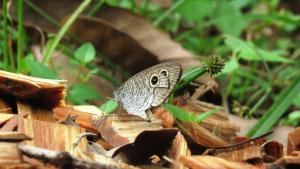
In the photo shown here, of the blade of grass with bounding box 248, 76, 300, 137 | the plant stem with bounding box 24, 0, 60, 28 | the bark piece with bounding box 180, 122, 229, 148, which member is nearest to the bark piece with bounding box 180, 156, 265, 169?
the bark piece with bounding box 180, 122, 229, 148

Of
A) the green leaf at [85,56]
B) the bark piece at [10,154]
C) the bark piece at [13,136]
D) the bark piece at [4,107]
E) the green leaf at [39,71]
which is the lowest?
the bark piece at [10,154]

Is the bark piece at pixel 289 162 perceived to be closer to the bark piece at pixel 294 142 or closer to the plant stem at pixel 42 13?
the bark piece at pixel 294 142

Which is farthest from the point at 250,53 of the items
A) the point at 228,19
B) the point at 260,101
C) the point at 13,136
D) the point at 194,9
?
the point at 13,136

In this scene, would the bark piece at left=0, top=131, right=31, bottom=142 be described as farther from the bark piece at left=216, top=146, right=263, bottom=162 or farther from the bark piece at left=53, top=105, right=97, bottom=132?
the bark piece at left=216, top=146, right=263, bottom=162

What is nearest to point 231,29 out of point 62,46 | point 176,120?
point 62,46

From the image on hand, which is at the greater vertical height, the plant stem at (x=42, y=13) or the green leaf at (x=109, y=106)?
the plant stem at (x=42, y=13)

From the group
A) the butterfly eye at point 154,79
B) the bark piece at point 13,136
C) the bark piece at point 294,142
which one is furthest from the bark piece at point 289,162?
the bark piece at point 13,136
